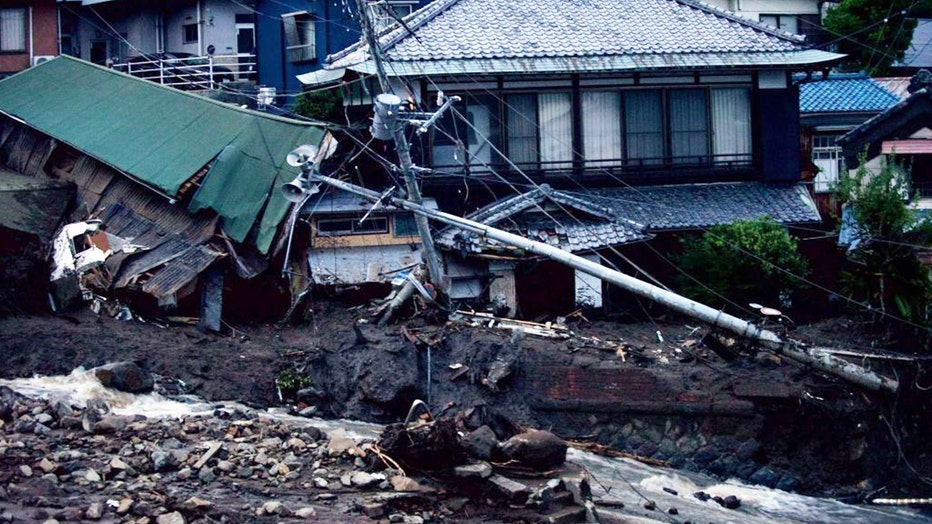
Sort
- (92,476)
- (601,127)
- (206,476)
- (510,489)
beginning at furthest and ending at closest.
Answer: (601,127) → (510,489) → (206,476) → (92,476)

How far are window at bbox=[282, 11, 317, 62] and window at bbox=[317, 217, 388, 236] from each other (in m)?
10.3

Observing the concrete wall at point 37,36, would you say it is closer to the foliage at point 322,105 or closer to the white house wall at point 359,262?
the foliage at point 322,105

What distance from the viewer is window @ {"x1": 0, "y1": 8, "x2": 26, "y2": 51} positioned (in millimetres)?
38125

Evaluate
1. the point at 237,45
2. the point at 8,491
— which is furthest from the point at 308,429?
the point at 237,45

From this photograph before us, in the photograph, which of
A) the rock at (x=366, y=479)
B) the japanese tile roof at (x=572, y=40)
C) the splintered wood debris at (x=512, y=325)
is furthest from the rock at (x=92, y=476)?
the japanese tile roof at (x=572, y=40)

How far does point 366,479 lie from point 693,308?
261 inches

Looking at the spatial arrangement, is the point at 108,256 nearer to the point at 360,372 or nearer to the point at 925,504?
the point at 360,372

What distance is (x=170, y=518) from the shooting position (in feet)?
52.4

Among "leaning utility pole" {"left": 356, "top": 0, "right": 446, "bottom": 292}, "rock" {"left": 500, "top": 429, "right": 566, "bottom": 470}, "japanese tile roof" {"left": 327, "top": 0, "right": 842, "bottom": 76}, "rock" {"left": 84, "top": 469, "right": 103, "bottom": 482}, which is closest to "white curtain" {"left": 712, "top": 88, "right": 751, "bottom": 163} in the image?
"japanese tile roof" {"left": 327, "top": 0, "right": 842, "bottom": 76}

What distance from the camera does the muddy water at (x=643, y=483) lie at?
67.3ft

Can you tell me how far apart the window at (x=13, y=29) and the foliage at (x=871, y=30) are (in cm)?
2450

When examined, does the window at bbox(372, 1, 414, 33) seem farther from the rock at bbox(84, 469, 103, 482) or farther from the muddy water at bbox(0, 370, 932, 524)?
the rock at bbox(84, 469, 103, 482)

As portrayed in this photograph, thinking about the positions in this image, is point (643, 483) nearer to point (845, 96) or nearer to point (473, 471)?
point (473, 471)

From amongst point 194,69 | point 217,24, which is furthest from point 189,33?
point 194,69
